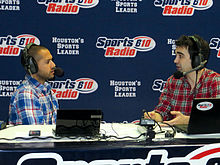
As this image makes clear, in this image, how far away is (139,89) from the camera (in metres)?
3.98

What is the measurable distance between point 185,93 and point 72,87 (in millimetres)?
1600

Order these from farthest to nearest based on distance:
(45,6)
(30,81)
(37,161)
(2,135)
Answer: (45,6)
(30,81)
(2,135)
(37,161)

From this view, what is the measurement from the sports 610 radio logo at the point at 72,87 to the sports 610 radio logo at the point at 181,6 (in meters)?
1.39

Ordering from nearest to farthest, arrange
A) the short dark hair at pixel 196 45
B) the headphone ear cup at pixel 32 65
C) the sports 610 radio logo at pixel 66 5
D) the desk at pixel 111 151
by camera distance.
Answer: the desk at pixel 111 151, the headphone ear cup at pixel 32 65, the short dark hair at pixel 196 45, the sports 610 radio logo at pixel 66 5

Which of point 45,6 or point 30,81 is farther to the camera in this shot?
point 45,6

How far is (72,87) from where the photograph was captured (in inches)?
154

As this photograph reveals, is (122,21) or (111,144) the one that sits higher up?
(122,21)

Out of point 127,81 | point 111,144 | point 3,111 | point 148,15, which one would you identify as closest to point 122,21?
point 148,15

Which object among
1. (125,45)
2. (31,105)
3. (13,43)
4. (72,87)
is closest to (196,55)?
(125,45)

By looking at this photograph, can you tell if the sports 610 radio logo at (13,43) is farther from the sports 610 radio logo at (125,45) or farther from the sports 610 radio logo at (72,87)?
the sports 610 radio logo at (125,45)

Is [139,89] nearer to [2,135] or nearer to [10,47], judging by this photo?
[10,47]

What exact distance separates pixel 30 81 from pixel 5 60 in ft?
4.30

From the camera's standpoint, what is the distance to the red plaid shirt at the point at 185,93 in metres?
2.90

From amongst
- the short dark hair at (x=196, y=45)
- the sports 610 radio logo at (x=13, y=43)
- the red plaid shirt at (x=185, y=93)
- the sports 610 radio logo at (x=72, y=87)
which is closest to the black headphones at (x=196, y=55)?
the short dark hair at (x=196, y=45)
